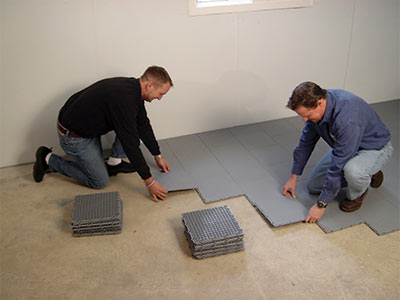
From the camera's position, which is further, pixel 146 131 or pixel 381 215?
pixel 146 131

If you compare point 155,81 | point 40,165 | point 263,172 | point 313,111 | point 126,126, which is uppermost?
point 155,81

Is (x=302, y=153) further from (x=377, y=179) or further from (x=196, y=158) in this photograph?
(x=196, y=158)

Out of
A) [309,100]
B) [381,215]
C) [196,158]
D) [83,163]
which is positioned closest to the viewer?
[309,100]

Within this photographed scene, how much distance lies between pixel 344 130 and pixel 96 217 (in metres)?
1.62

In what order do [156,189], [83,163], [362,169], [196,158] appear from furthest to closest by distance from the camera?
[196,158] → [83,163] → [156,189] → [362,169]

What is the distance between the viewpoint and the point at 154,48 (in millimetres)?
3377

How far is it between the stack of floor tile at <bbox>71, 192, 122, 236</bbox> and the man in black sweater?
12.2 inches

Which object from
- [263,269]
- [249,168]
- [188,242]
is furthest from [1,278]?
[249,168]

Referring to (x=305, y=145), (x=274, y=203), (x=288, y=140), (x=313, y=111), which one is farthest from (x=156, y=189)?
(x=288, y=140)

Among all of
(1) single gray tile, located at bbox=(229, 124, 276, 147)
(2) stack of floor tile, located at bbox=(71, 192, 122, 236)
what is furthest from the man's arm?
(2) stack of floor tile, located at bbox=(71, 192, 122, 236)

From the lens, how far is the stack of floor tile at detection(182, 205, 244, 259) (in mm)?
2328

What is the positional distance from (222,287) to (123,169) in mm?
1394

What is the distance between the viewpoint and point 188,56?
3.50 meters

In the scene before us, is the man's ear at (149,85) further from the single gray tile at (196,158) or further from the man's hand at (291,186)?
Answer: the man's hand at (291,186)
